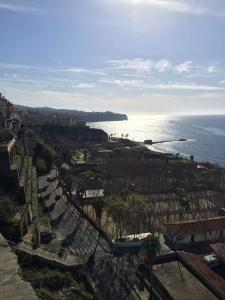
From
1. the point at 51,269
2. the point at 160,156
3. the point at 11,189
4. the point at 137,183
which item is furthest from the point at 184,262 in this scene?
the point at 160,156

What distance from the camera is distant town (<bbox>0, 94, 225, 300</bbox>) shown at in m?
30.0

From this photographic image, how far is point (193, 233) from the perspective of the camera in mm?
47562

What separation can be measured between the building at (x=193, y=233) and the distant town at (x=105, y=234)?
0.12 m

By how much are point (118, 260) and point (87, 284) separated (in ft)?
38.0

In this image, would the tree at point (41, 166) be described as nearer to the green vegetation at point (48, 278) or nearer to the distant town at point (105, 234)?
the distant town at point (105, 234)

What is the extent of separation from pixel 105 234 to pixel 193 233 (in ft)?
35.6

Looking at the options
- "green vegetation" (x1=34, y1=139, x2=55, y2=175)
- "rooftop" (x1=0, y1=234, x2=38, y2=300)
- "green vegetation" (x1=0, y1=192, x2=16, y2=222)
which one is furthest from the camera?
"green vegetation" (x1=34, y1=139, x2=55, y2=175)

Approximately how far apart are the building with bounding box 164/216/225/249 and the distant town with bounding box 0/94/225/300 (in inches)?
4.7

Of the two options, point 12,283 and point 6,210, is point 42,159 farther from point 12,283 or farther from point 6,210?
point 12,283

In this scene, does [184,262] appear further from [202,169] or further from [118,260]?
[202,169]

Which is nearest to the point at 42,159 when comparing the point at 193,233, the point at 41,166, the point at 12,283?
the point at 41,166

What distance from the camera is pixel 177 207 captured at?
→ 67.2 metres

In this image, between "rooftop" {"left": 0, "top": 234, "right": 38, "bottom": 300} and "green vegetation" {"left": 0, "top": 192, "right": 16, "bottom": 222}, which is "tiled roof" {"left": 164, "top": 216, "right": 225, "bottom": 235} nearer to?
"green vegetation" {"left": 0, "top": 192, "right": 16, "bottom": 222}

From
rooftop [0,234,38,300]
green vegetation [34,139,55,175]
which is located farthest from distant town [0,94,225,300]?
green vegetation [34,139,55,175]
